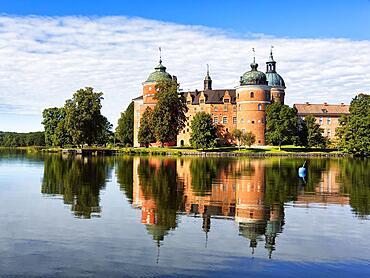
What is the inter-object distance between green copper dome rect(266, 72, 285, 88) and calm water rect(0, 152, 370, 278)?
297ft

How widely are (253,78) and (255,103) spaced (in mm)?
5441

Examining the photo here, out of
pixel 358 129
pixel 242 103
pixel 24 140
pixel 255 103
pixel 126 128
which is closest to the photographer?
pixel 358 129

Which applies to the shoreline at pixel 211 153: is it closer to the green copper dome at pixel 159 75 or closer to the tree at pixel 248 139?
the tree at pixel 248 139

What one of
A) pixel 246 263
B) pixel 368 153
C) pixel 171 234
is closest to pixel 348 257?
pixel 246 263

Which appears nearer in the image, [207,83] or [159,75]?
[159,75]

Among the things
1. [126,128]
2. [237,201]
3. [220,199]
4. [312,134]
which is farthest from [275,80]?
[237,201]

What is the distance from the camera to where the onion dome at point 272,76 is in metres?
115

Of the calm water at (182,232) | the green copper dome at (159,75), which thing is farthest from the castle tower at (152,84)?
the calm water at (182,232)

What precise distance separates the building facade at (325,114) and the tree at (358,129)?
41.0m

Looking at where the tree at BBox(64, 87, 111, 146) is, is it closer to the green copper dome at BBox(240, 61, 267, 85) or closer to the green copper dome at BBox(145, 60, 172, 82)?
the green copper dome at BBox(145, 60, 172, 82)

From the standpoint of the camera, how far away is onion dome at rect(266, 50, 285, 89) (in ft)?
377

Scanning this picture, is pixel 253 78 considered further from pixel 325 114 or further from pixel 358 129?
pixel 325 114

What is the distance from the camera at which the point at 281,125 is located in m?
96.2

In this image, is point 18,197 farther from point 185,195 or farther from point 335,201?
point 335,201
